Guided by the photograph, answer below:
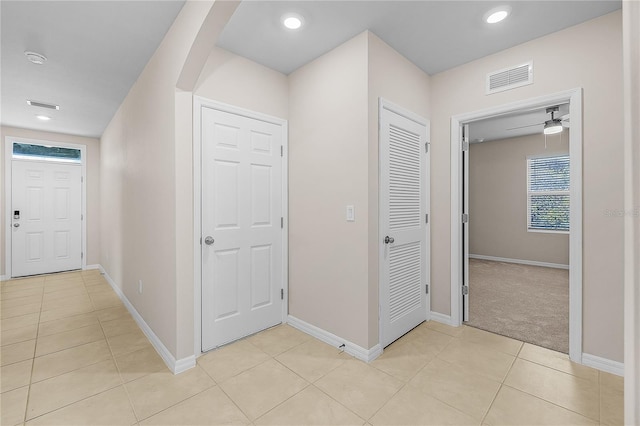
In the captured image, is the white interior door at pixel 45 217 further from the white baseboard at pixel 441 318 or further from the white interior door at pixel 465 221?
the white interior door at pixel 465 221

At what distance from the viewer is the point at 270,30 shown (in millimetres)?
2312

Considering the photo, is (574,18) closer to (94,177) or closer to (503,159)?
(503,159)

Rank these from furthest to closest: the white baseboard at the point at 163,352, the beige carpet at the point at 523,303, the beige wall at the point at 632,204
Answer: the beige carpet at the point at 523,303 < the white baseboard at the point at 163,352 < the beige wall at the point at 632,204

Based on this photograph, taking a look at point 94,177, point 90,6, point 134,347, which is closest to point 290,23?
point 90,6

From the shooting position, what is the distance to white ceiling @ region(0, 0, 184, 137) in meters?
2.10

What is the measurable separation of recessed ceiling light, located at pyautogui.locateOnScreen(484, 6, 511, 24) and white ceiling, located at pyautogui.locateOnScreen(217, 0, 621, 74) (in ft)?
0.13

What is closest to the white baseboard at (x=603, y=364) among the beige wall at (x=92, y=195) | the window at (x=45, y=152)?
the beige wall at (x=92, y=195)

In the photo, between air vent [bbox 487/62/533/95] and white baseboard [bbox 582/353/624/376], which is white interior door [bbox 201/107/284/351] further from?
white baseboard [bbox 582/353/624/376]

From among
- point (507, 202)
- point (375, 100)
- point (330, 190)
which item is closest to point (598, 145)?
point (375, 100)

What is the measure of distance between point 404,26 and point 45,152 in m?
6.31

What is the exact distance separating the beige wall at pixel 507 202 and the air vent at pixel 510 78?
4097mm

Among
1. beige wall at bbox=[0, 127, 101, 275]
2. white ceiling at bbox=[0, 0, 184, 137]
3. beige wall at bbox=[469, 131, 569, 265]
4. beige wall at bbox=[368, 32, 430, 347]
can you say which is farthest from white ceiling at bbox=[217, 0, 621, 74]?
beige wall at bbox=[0, 127, 101, 275]

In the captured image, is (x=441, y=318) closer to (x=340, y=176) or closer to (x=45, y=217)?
(x=340, y=176)

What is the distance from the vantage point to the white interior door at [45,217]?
4965 millimetres
